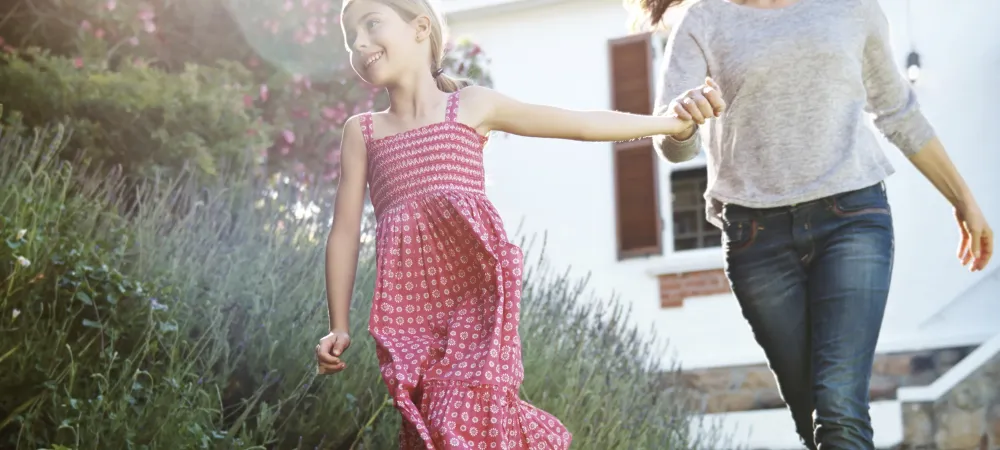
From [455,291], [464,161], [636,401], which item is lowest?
[636,401]

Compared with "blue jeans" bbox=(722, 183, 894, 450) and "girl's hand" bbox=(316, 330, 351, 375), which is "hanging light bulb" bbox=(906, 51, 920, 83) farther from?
"girl's hand" bbox=(316, 330, 351, 375)

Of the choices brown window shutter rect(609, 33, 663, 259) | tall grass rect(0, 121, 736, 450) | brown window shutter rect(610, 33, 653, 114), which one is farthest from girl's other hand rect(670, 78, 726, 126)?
brown window shutter rect(610, 33, 653, 114)

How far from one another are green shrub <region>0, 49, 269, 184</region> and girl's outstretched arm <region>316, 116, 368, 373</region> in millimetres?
3157

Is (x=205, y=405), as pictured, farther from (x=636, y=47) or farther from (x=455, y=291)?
(x=636, y=47)

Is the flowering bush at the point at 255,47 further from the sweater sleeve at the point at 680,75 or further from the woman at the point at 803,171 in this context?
the woman at the point at 803,171

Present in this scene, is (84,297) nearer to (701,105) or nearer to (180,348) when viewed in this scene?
(180,348)

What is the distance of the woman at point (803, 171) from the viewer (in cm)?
305

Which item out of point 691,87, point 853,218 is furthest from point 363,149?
point 853,218

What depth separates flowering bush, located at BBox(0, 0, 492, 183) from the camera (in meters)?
6.36

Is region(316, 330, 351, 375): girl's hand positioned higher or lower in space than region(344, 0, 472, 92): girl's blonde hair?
lower

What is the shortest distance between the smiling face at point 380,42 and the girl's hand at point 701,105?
0.63 metres

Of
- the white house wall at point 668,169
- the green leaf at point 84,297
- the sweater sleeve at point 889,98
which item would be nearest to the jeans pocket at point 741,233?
the sweater sleeve at point 889,98

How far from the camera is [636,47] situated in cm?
1004

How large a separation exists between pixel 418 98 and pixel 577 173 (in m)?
7.38
